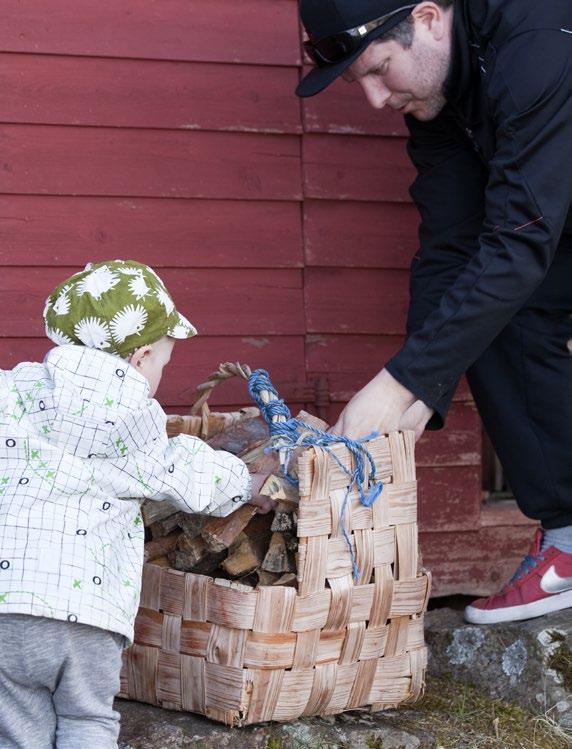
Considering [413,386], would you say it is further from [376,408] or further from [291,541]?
[291,541]

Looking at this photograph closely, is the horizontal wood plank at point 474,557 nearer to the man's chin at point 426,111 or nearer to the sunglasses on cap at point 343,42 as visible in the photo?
the man's chin at point 426,111

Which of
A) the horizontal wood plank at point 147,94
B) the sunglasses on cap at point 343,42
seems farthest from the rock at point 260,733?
the horizontal wood plank at point 147,94

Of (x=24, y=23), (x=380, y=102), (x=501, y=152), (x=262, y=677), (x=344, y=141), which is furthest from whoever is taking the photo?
(x=344, y=141)

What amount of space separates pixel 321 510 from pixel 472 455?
1381 millimetres

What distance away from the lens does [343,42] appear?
260cm

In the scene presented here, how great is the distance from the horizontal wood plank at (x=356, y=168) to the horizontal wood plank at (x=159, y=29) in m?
0.28

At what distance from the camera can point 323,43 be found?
2.63 meters

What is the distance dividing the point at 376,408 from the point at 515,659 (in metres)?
0.81

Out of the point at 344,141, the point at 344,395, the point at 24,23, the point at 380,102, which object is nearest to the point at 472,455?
the point at 344,395

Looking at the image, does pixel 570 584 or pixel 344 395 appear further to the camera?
pixel 344 395

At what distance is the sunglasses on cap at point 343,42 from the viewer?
2580 mm

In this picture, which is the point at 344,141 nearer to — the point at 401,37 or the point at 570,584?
the point at 401,37

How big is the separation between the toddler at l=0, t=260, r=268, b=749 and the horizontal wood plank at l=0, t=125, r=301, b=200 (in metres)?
1.04

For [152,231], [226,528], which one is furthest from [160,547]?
[152,231]
